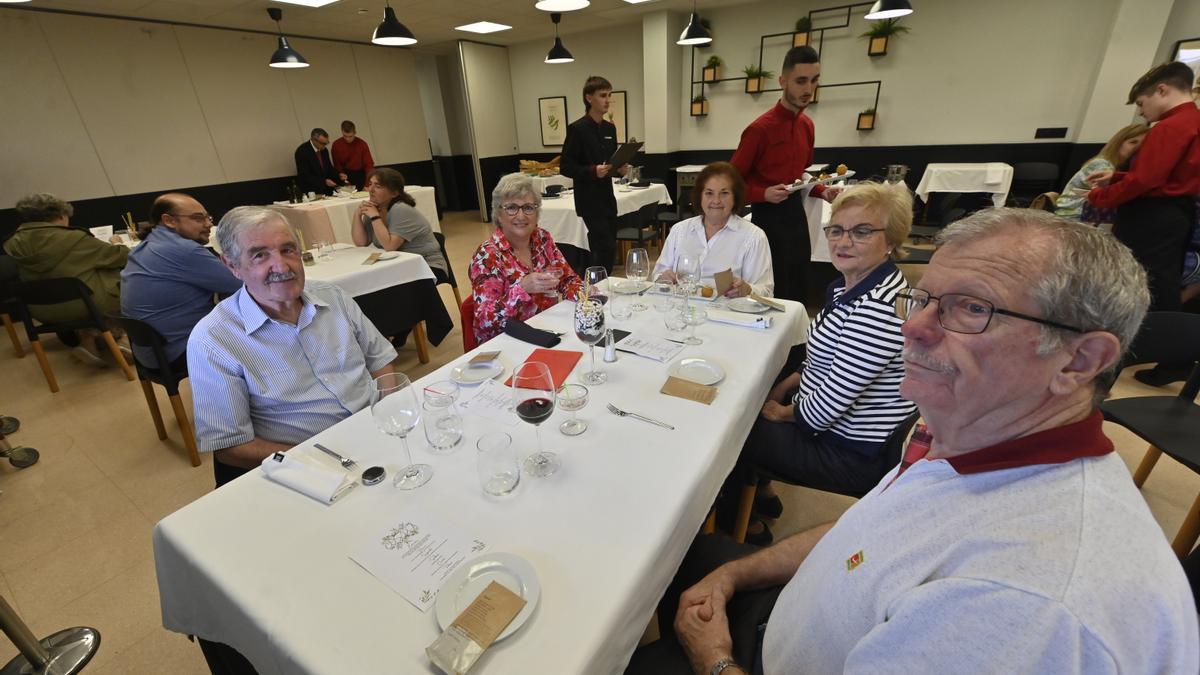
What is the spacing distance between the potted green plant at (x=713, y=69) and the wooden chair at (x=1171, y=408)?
6.78 metres

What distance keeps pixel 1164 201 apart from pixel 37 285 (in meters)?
7.11

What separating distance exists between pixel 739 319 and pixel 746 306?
0.16 meters

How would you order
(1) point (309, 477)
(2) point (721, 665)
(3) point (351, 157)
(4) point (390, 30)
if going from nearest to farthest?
(2) point (721, 665)
(1) point (309, 477)
(4) point (390, 30)
(3) point (351, 157)

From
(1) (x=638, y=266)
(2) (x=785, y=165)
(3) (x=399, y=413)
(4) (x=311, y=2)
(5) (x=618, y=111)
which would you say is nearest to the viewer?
(3) (x=399, y=413)

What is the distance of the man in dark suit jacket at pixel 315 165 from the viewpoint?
7.16 metres

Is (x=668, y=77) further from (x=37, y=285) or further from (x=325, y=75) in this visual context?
(x=37, y=285)

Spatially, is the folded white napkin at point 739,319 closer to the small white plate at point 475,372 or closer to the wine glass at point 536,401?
the small white plate at point 475,372

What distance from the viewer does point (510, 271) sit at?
235 centimetres

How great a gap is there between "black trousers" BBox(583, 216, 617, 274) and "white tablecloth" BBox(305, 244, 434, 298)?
5.48 ft

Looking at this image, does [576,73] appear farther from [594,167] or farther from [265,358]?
[265,358]

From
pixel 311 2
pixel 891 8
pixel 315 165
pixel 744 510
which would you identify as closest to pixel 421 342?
pixel 744 510

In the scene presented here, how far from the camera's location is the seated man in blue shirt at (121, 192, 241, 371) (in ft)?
8.32

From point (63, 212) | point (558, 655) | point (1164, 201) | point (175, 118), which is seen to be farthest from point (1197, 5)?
point (175, 118)

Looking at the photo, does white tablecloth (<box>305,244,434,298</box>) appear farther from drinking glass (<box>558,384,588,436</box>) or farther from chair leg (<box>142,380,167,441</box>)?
drinking glass (<box>558,384,588,436</box>)
